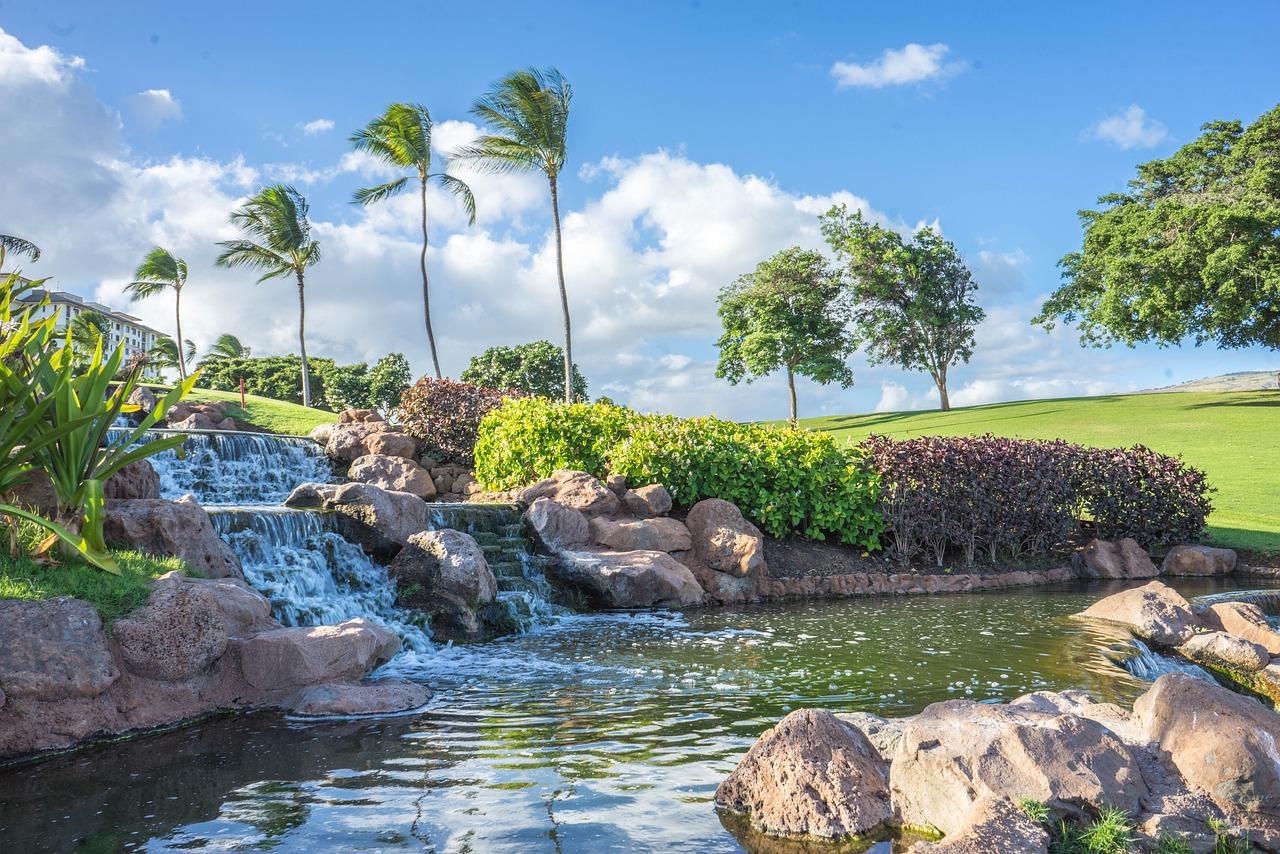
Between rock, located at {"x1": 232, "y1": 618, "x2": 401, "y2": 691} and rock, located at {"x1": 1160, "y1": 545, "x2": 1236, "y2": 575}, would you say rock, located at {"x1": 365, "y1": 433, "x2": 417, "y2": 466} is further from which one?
rock, located at {"x1": 1160, "y1": 545, "x2": 1236, "y2": 575}

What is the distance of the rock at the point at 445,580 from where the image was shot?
9547 mm

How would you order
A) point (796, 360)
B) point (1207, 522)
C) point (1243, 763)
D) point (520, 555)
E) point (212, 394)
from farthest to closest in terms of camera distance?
1. point (796, 360)
2. point (212, 394)
3. point (1207, 522)
4. point (520, 555)
5. point (1243, 763)

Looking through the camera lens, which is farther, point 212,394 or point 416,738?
point 212,394

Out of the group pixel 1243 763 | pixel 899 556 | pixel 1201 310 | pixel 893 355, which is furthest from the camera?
pixel 893 355

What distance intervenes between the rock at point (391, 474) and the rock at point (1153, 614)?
1133cm

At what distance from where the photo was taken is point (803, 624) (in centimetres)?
1041

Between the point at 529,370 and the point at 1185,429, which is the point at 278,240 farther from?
the point at 1185,429

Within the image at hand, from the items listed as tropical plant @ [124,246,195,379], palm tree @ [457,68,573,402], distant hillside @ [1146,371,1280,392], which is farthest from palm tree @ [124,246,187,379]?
distant hillside @ [1146,371,1280,392]

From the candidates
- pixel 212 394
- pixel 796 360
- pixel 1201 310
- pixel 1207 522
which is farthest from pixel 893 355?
pixel 212 394

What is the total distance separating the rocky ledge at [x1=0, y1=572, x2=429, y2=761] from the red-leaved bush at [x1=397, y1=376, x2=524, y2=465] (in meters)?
12.0

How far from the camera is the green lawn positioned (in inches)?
742

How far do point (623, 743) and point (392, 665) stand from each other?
11.6 feet

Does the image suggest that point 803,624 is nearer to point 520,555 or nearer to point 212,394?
point 520,555

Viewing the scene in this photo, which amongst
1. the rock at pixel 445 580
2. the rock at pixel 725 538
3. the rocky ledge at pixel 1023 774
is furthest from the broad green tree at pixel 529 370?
the rocky ledge at pixel 1023 774
